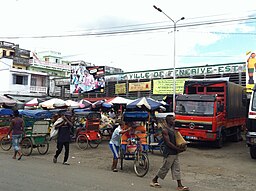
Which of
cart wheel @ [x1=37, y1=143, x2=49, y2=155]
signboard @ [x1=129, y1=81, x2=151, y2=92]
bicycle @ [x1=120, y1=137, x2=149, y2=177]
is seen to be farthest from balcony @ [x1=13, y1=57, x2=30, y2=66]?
bicycle @ [x1=120, y1=137, x2=149, y2=177]

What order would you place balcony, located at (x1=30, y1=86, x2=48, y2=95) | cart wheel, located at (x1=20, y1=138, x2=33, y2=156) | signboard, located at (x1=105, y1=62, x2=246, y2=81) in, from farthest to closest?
1. balcony, located at (x1=30, y1=86, x2=48, y2=95)
2. signboard, located at (x1=105, y1=62, x2=246, y2=81)
3. cart wheel, located at (x1=20, y1=138, x2=33, y2=156)

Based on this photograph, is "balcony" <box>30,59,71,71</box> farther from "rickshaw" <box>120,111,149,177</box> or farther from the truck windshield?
"rickshaw" <box>120,111,149,177</box>

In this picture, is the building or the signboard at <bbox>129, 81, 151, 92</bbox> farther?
the building

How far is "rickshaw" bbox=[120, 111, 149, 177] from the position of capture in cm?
902

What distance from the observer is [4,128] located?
16141 millimetres

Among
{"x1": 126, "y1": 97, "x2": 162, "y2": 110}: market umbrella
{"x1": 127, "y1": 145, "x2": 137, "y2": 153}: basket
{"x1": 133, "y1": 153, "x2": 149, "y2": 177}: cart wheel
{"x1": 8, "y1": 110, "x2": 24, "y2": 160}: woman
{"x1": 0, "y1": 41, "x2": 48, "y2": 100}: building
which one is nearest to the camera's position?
{"x1": 133, "y1": 153, "x2": 149, "y2": 177}: cart wheel

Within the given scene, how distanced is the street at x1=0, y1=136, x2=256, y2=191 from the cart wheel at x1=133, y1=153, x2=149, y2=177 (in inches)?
6.7

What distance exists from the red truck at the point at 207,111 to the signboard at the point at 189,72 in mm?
8747

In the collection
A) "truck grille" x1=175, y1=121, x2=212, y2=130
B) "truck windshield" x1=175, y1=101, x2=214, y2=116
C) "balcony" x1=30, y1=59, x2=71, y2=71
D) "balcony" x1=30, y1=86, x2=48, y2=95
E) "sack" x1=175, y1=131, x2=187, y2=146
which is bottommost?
"truck grille" x1=175, y1=121, x2=212, y2=130

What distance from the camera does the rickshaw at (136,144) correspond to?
902 cm

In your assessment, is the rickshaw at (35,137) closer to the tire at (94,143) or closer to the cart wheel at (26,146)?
the cart wheel at (26,146)

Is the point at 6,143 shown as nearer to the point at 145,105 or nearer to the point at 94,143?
the point at 94,143

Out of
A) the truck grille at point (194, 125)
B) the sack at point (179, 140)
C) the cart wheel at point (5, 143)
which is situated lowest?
the cart wheel at point (5, 143)

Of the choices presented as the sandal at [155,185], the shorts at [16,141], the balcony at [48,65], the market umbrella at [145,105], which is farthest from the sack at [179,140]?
the balcony at [48,65]
